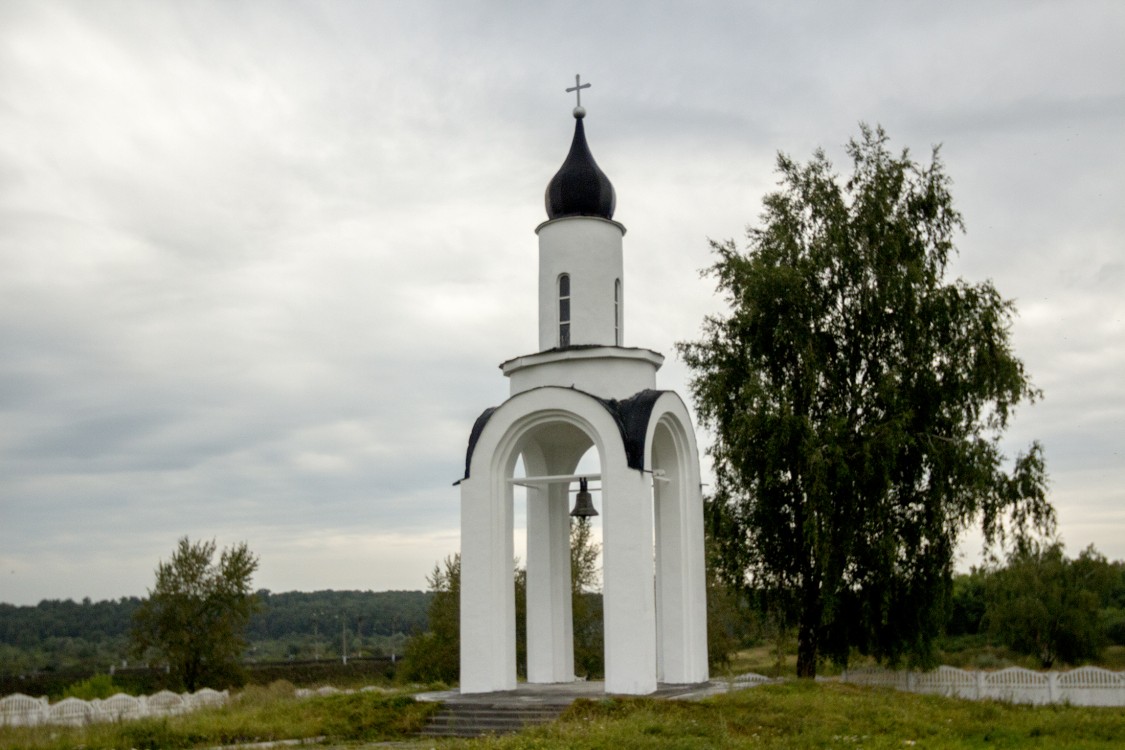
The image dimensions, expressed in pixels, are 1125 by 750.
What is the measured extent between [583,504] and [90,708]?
346 inches

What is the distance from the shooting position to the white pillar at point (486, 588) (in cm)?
1745

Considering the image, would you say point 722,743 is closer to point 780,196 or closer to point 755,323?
point 755,323

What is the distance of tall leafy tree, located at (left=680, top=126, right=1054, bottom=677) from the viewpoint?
2080cm

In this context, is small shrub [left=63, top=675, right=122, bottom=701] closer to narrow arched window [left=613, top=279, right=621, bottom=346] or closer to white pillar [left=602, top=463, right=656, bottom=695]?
white pillar [left=602, top=463, right=656, bottom=695]

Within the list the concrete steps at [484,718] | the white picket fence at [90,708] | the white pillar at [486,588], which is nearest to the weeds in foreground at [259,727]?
the concrete steps at [484,718]

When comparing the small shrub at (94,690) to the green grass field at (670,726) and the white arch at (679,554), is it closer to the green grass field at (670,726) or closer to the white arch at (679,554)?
the green grass field at (670,726)

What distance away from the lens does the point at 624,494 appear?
16828 mm

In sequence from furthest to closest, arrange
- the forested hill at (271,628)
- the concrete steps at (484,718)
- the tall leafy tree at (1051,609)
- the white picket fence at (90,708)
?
1. the forested hill at (271,628)
2. the tall leafy tree at (1051,609)
3. the white picket fence at (90,708)
4. the concrete steps at (484,718)

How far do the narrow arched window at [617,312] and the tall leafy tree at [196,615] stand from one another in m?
14.2

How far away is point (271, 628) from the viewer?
81375 millimetres

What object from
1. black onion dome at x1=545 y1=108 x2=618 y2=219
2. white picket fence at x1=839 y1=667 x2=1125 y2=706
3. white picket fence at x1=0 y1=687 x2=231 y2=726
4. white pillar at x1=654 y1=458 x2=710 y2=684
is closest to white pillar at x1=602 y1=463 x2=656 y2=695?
white pillar at x1=654 y1=458 x2=710 y2=684

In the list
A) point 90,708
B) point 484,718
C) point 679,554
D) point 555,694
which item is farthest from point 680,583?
point 90,708

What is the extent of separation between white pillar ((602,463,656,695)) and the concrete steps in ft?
5.21

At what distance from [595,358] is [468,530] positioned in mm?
3455
